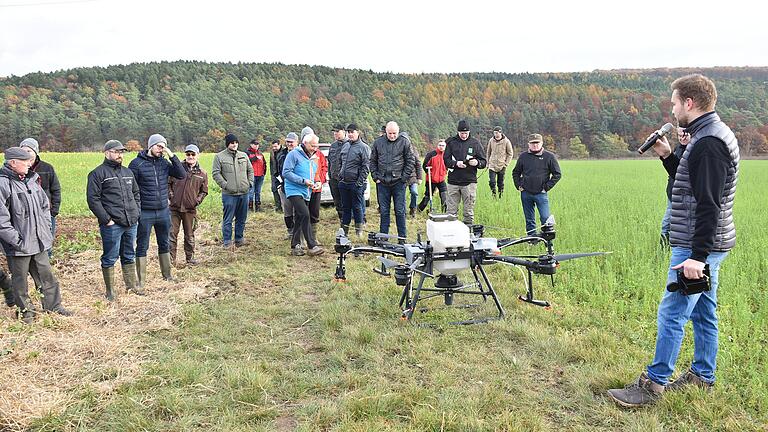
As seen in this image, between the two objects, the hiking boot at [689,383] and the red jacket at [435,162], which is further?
the red jacket at [435,162]

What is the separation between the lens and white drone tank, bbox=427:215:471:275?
15.4 ft

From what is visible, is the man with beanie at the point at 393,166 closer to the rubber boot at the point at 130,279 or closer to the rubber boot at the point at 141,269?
the rubber boot at the point at 141,269

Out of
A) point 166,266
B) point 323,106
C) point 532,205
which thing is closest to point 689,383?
point 532,205

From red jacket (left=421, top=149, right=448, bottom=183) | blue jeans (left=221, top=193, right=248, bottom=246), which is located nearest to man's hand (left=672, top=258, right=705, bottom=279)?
blue jeans (left=221, top=193, right=248, bottom=246)

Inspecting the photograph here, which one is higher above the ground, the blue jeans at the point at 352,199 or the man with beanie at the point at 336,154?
the man with beanie at the point at 336,154

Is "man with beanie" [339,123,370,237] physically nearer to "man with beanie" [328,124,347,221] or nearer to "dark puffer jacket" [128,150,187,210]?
"man with beanie" [328,124,347,221]

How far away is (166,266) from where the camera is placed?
711 centimetres

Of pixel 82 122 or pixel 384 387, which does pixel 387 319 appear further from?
pixel 82 122

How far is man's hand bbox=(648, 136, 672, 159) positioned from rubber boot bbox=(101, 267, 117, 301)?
570 centimetres

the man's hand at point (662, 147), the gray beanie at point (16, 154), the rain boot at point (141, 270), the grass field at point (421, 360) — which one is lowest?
the grass field at point (421, 360)

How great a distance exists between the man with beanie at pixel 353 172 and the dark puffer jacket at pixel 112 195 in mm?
3779

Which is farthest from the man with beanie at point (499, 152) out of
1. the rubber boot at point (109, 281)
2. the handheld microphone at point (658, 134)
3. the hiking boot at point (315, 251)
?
the handheld microphone at point (658, 134)

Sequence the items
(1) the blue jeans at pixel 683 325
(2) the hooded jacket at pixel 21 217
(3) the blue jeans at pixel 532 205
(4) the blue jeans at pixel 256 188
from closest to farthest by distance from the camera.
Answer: (1) the blue jeans at pixel 683 325 → (2) the hooded jacket at pixel 21 217 → (3) the blue jeans at pixel 532 205 → (4) the blue jeans at pixel 256 188

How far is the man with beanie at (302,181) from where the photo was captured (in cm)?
822
